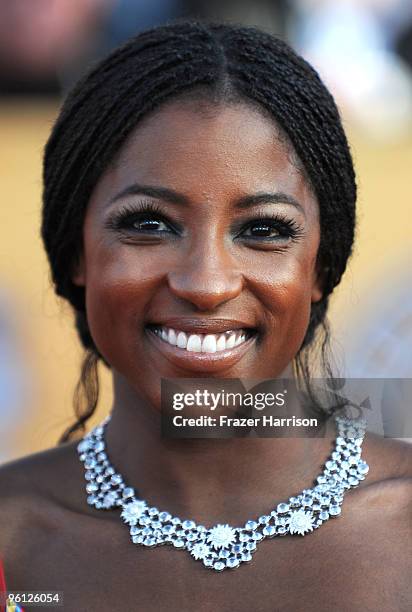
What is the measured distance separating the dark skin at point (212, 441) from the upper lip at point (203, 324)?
0.04ft

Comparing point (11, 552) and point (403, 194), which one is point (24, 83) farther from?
point (11, 552)

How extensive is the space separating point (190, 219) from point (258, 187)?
0.15 metres

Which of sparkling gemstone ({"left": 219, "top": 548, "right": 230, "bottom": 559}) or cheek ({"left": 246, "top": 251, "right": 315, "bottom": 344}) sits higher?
cheek ({"left": 246, "top": 251, "right": 315, "bottom": 344})

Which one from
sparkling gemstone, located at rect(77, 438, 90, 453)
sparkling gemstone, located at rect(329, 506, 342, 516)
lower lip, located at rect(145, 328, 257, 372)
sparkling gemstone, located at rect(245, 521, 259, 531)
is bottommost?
sparkling gemstone, located at rect(245, 521, 259, 531)

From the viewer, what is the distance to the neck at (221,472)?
2.27 m

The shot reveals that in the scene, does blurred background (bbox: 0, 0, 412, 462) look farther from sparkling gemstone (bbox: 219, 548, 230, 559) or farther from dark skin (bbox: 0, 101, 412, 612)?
sparkling gemstone (bbox: 219, 548, 230, 559)

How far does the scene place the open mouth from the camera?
83.0 inches

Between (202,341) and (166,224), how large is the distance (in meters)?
0.26

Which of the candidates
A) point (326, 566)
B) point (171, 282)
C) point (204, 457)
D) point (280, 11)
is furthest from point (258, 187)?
point (280, 11)

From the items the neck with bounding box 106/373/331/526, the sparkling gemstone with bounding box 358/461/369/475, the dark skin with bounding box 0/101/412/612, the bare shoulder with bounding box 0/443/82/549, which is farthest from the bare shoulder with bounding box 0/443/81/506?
the sparkling gemstone with bounding box 358/461/369/475

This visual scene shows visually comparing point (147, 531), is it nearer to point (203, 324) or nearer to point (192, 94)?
point (203, 324)

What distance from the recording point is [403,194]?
16.6ft

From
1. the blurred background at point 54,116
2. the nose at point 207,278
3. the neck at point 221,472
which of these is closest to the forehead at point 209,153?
the nose at point 207,278

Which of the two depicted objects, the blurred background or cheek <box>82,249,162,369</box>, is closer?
cheek <box>82,249,162,369</box>
